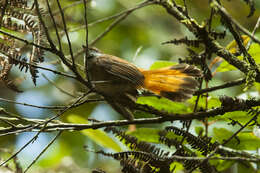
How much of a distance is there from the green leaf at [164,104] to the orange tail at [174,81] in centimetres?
6

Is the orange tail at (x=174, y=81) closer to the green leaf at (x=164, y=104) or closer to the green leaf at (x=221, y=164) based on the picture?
the green leaf at (x=164, y=104)

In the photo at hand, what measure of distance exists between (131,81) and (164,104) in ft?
1.13

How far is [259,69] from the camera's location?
2.21 m

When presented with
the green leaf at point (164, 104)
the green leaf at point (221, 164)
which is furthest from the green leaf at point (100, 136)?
the green leaf at point (221, 164)

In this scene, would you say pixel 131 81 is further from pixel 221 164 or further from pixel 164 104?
pixel 221 164

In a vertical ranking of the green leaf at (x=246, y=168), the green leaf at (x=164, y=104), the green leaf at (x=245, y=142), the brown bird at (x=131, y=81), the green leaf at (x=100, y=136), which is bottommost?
the green leaf at (x=246, y=168)

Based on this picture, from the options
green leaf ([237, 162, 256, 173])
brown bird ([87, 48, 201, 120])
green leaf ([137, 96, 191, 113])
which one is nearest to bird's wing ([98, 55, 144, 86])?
brown bird ([87, 48, 201, 120])

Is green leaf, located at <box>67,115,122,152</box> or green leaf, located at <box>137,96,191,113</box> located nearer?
green leaf, located at <box>137,96,191,113</box>

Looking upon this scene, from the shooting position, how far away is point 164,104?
2.75 metres

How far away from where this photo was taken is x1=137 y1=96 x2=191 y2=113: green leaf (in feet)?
8.76

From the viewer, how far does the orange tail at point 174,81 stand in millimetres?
2580

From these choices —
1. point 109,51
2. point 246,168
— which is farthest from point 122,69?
point 109,51

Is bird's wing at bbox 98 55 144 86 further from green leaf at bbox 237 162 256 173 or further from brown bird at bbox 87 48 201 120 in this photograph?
green leaf at bbox 237 162 256 173

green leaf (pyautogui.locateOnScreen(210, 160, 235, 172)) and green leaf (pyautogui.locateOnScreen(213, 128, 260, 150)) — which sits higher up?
green leaf (pyautogui.locateOnScreen(213, 128, 260, 150))
